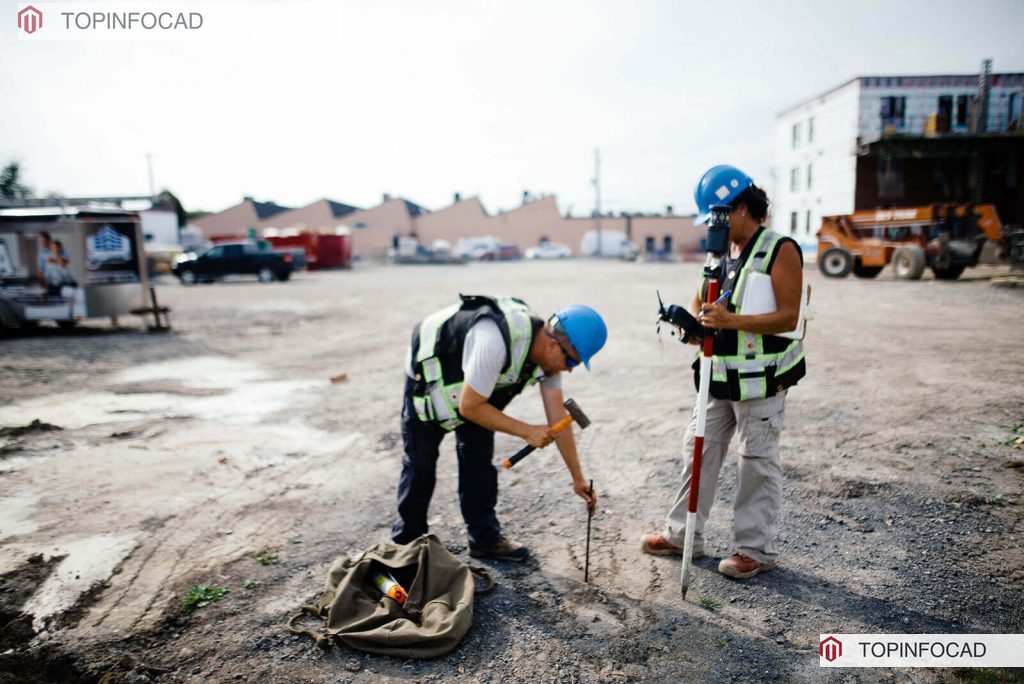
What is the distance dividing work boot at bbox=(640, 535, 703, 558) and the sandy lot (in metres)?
0.06

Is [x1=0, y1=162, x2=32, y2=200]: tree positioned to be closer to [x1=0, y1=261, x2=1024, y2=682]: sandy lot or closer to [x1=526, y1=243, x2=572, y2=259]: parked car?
[x1=0, y1=261, x2=1024, y2=682]: sandy lot

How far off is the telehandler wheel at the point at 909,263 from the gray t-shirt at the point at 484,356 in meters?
17.6

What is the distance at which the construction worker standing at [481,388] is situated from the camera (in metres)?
2.68

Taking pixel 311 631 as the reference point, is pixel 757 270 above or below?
above

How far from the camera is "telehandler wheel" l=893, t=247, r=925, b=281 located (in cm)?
1617

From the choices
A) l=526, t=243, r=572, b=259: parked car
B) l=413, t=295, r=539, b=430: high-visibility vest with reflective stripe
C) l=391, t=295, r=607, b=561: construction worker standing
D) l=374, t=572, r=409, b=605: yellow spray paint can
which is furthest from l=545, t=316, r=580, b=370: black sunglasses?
l=526, t=243, r=572, b=259: parked car

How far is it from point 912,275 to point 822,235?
10.3ft

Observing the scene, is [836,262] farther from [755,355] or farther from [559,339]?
[559,339]

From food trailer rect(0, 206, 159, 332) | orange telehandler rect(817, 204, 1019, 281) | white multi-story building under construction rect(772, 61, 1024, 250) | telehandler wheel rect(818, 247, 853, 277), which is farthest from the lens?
white multi-story building under construction rect(772, 61, 1024, 250)

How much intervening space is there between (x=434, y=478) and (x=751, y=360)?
5.66 ft

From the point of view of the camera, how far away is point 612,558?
128 inches

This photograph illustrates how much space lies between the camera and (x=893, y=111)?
1149 inches

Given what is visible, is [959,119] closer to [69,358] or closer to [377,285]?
[377,285]

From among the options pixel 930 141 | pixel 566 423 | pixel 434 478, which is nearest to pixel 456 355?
pixel 566 423
